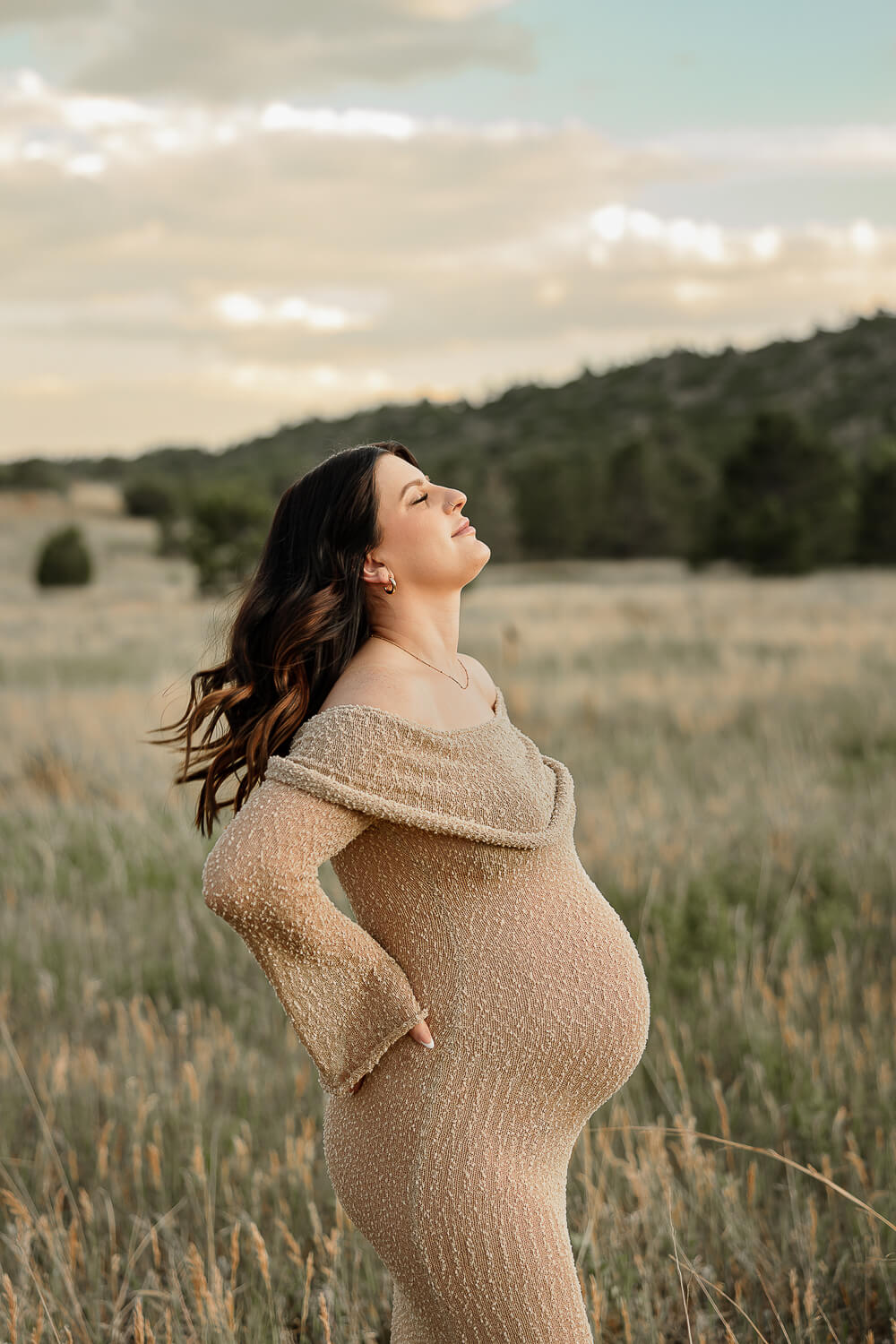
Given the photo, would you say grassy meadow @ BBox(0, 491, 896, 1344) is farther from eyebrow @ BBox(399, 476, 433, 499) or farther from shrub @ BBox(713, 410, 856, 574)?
shrub @ BBox(713, 410, 856, 574)

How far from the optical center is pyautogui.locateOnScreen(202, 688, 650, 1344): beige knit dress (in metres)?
1.58

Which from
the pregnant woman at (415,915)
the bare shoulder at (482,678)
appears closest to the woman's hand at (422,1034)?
the pregnant woman at (415,915)

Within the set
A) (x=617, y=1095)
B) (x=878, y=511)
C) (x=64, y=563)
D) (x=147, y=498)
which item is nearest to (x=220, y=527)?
(x=64, y=563)

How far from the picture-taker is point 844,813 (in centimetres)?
585

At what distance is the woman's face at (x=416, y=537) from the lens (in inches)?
70.8

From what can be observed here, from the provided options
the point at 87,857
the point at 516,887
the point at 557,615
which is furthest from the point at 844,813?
the point at 557,615

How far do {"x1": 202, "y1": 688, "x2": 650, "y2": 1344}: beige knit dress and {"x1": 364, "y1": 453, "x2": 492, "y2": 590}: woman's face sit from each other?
271 mm

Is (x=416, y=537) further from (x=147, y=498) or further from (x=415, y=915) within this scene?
(x=147, y=498)

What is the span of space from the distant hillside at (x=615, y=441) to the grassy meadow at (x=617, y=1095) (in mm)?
1876

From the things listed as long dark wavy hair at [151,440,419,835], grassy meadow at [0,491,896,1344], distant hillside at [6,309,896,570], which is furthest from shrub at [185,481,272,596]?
long dark wavy hair at [151,440,419,835]

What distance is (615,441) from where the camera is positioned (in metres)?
79.6

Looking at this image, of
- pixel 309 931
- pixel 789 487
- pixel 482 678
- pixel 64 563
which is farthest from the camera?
pixel 789 487

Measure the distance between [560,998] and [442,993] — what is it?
0.18m

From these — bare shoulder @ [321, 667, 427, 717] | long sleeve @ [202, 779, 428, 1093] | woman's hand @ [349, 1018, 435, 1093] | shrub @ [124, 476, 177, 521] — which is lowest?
woman's hand @ [349, 1018, 435, 1093]
